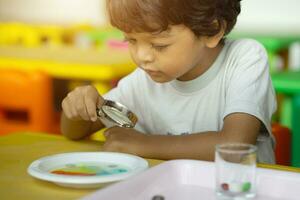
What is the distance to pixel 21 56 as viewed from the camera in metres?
2.68

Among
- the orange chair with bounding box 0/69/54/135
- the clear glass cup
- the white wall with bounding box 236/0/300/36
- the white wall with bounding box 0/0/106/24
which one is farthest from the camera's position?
the white wall with bounding box 0/0/106/24

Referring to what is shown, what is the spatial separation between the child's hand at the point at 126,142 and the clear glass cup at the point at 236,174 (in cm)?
33

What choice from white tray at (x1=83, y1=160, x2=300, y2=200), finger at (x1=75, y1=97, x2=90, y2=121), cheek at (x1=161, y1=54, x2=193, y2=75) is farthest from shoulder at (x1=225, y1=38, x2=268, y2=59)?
white tray at (x1=83, y1=160, x2=300, y2=200)

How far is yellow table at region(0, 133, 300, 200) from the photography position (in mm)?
905

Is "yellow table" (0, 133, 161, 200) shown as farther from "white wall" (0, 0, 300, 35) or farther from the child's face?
"white wall" (0, 0, 300, 35)

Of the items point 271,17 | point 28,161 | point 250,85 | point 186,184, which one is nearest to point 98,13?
point 271,17

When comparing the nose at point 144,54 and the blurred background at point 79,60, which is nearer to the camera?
the nose at point 144,54

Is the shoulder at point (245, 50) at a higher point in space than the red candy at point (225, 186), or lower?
higher

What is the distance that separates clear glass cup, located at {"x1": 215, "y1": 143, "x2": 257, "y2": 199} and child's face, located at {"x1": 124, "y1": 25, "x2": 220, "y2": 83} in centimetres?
41

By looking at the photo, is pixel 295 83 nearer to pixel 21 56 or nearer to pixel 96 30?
pixel 21 56

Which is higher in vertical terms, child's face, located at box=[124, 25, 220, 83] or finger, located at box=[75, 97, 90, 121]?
child's face, located at box=[124, 25, 220, 83]

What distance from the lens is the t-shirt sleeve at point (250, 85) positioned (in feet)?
4.12

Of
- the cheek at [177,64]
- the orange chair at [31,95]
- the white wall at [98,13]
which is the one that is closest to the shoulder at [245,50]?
the cheek at [177,64]

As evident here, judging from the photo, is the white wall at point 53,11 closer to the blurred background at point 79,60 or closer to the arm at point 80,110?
the blurred background at point 79,60
